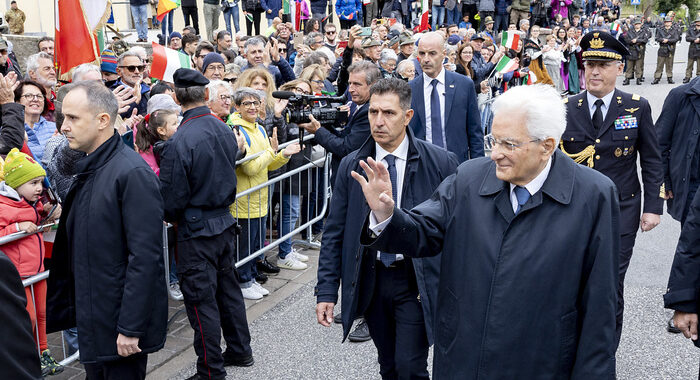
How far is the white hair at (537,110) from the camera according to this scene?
2.85 meters

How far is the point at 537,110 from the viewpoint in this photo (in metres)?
2.85

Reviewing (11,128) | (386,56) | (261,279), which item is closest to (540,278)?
(11,128)

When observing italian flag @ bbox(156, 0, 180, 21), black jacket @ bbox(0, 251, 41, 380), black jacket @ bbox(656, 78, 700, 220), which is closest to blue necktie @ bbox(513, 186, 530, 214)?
black jacket @ bbox(0, 251, 41, 380)

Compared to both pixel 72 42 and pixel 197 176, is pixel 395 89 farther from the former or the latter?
pixel 72 42

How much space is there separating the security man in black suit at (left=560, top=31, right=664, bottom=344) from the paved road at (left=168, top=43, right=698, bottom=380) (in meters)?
0.59

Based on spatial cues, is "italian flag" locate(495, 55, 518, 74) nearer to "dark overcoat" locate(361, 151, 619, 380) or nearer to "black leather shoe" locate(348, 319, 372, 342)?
"black leather shoe" locate(348, 319, 372, 342)

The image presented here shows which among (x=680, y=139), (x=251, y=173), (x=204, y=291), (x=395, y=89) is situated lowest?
(x=204, y=291)

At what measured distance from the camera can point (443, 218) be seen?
3.09m

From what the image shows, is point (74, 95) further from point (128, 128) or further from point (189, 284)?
point (128, 128)

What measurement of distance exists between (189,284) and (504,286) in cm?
281

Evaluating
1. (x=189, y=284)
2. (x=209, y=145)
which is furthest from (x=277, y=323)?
(x=209, y=145)

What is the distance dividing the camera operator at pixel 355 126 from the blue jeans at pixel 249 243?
43.8 inches

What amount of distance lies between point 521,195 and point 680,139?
3.78 m

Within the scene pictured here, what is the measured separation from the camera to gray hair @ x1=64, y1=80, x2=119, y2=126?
152 inches
